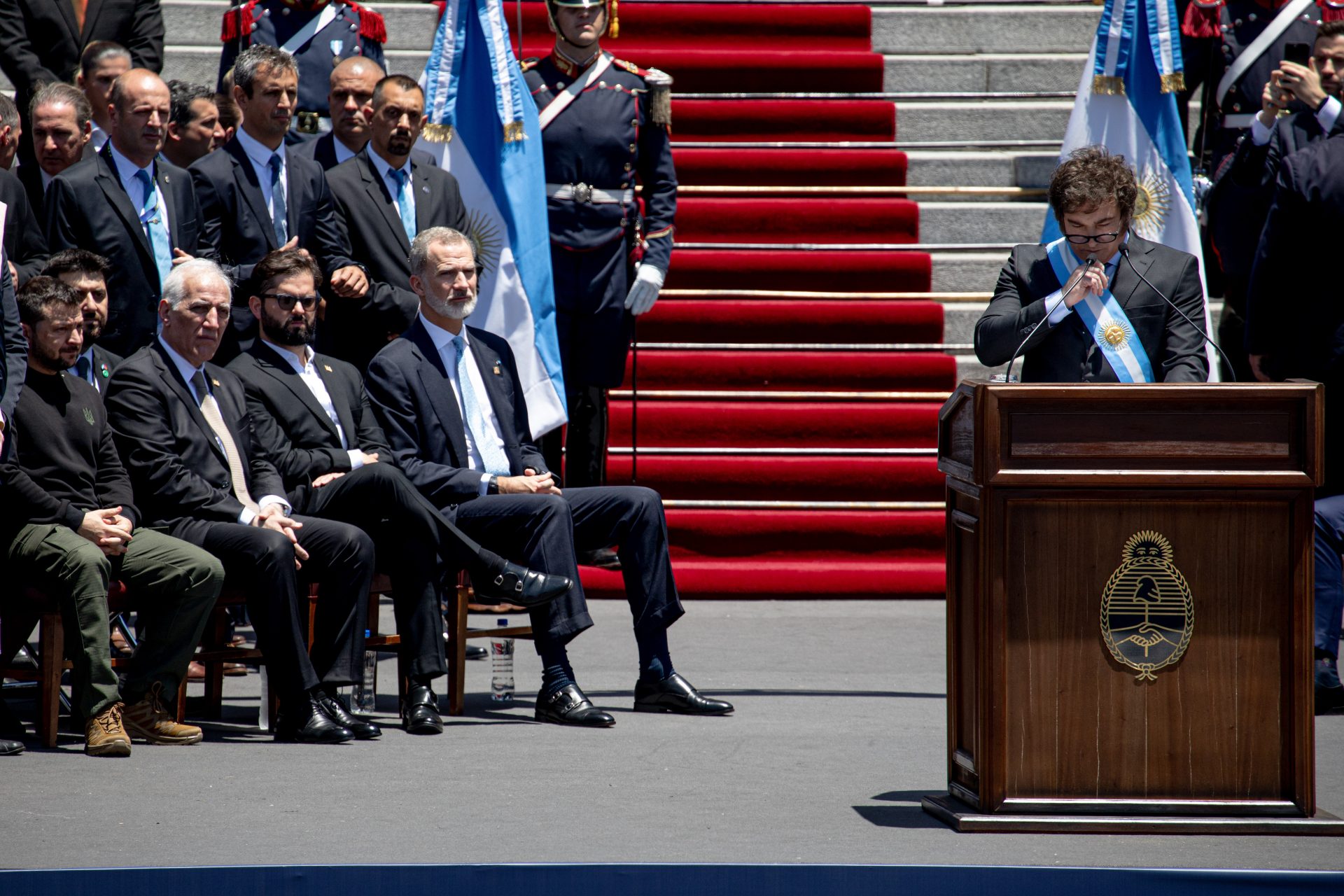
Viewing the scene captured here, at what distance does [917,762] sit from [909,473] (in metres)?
3.05

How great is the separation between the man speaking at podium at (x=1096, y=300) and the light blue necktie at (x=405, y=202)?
2.47 metres

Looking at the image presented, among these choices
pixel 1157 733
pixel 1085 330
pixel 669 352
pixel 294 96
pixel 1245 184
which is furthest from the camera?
pixel 669 352

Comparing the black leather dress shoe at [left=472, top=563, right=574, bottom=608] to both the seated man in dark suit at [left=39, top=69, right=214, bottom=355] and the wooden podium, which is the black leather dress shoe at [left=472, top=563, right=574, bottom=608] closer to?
the seated man in dark suit at [left=39, top=69, right=214, bottom=355]

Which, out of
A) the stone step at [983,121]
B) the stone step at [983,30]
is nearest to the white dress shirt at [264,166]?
the stone step at [983,121]

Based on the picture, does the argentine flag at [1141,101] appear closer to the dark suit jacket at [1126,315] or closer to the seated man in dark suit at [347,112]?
the seated man in dark suit at [347,112]

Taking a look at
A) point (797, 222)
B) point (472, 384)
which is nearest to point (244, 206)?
point (472, 384)

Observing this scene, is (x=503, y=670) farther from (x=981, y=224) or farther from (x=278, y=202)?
(x=981, y=224)

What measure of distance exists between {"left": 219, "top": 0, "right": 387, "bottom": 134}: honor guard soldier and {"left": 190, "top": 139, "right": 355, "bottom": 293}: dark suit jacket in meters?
1.45

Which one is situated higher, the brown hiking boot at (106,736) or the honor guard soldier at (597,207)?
the honor guard soldier at (597,207)

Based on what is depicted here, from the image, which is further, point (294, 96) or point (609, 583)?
point (609, 583)

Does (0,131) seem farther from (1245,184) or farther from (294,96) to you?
(1245,184)

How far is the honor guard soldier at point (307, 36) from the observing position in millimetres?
7195

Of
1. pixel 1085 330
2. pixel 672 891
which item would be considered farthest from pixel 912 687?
pixel 672 891

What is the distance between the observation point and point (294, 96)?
5.77 metres
